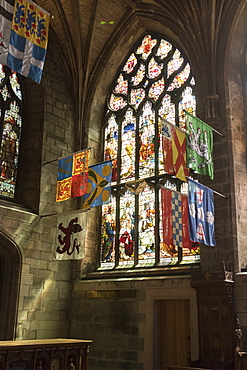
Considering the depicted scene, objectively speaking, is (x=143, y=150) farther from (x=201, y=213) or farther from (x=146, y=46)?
(x=201, y=213)

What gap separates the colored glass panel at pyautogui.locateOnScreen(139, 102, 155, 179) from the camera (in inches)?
453

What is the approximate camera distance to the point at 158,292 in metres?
9.93

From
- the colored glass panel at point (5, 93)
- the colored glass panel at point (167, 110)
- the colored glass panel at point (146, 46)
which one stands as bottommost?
the colored glass panel at point (167, 110)

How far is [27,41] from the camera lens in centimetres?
777

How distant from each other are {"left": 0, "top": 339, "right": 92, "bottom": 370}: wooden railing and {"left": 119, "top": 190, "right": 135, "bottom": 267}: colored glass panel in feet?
11.5

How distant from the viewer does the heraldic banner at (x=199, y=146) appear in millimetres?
8656

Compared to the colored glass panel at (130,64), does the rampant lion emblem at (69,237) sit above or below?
below

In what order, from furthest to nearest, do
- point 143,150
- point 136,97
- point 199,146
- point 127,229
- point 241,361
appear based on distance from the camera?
1. point 136,97
2. point 143,150
3. point 127,229
4. point 199,146
5. point 241,361

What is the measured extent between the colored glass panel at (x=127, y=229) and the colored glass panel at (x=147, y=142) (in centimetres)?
72

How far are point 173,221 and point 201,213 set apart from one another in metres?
0.57

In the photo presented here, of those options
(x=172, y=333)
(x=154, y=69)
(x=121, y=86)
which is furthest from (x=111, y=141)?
(x=172, y=333)

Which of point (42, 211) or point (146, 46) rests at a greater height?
point (146, 46)

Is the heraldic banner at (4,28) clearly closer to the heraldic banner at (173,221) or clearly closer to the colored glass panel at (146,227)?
the heraldic banner at (173,221)

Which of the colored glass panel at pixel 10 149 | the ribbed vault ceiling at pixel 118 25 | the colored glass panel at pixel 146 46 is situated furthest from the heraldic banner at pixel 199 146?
the colored glass panel at pixel 10 149
